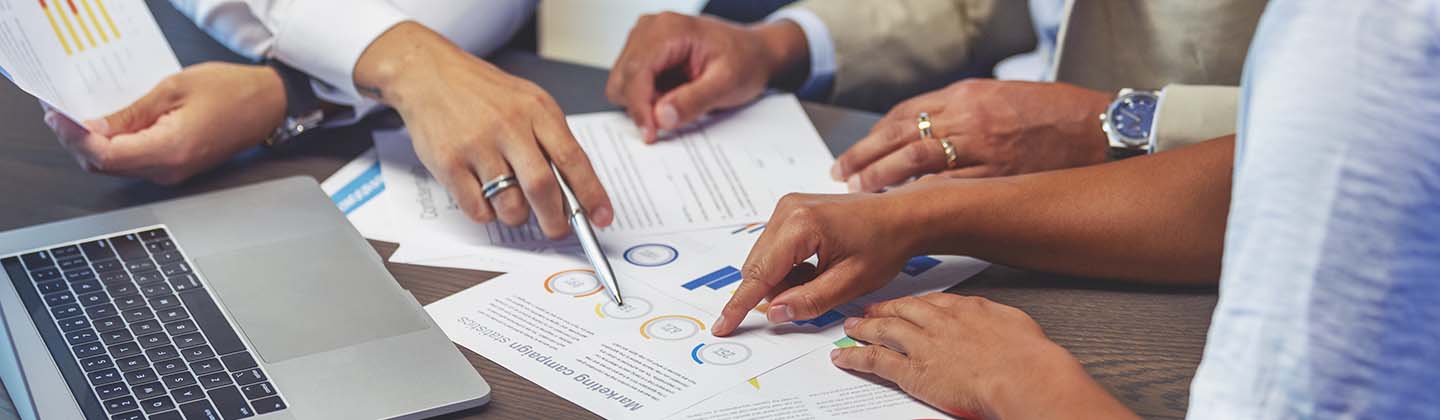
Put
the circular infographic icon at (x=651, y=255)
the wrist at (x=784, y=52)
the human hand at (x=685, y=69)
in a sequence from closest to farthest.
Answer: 1. the circular infographic icon at (x=651, y=255)
2. the human hand at (x=685, y=69)
3. the wrist at (x=784, y=52)

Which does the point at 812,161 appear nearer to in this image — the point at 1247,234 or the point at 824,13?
the point at 824,13

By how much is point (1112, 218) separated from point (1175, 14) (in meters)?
0.41

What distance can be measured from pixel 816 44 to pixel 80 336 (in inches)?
31.5

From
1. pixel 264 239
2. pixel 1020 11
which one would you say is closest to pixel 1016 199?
pixel 264 239

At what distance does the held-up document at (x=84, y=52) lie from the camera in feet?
2.72

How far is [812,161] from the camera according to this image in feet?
3.39

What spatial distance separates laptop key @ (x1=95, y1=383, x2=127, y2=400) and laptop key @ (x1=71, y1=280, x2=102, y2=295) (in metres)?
0.13

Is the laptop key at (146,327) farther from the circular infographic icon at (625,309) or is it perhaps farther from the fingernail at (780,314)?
the fingernail at (780,314)

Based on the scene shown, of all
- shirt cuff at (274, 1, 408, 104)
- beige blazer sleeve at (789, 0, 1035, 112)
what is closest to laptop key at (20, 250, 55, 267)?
shirt cuff at (274, 1, 408, 104)

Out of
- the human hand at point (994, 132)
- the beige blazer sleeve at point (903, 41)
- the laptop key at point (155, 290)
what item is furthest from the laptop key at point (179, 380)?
the beige blazer sleeve at point (903, 41)

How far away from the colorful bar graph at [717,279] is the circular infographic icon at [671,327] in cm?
5

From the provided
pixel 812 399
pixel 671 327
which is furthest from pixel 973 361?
pixel 671 327

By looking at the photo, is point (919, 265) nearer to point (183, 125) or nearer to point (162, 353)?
point (162, 353)

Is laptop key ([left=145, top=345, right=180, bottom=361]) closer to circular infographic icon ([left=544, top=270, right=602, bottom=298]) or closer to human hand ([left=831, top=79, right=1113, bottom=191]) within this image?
circular infographic icon ([left=544, top=270, right=602, bottom=298])
